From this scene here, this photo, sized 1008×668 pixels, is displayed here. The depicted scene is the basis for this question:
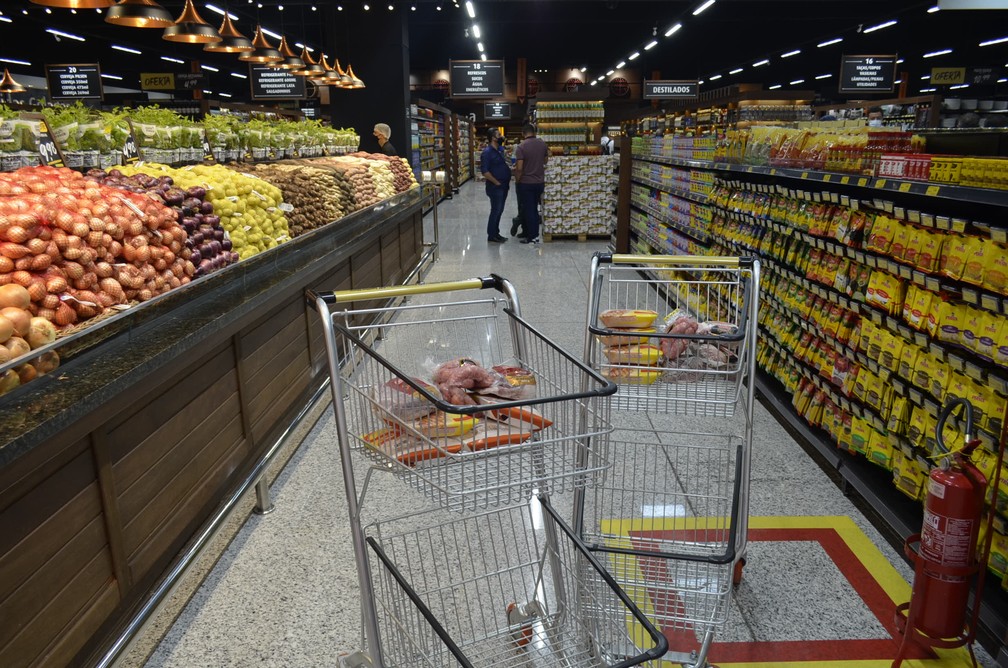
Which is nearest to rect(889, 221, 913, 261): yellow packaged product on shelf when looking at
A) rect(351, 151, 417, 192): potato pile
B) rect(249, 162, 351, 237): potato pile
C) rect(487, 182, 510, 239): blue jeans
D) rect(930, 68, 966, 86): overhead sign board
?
rect(249, 162, 351, 237): potato pile

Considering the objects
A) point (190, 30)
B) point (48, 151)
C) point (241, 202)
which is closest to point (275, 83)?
point (190, 30)

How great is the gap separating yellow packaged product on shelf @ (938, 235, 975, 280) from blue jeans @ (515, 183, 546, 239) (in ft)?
28.8

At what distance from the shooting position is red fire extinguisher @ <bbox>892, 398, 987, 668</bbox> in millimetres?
1980

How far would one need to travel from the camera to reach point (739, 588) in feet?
8.41

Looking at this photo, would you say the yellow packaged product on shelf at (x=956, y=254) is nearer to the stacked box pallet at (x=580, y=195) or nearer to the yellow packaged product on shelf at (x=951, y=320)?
the yellow packaged product on shelf at (x=951, y=320)

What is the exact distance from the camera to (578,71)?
33031 millimetres

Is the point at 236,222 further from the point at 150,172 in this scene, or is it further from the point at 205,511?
the point at 205,511

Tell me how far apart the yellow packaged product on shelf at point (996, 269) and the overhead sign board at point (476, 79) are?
40.8ft

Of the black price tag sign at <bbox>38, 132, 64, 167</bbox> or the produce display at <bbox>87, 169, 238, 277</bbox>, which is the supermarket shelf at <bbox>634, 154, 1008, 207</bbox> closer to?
the produce display at <bbox>87, 169, 238, 277</bbox>

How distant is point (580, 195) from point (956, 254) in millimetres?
9056

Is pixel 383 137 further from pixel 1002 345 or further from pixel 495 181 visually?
pixel 1002 345

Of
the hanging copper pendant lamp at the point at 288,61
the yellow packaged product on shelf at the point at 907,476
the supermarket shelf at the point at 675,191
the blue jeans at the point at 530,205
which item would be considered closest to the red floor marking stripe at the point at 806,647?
the yellow packaged product on shelf at the point at 907,476

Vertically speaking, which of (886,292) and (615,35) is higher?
(615,35)

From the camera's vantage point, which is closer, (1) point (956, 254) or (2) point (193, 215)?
(1) point (956, 254)
